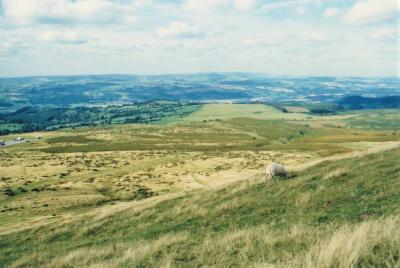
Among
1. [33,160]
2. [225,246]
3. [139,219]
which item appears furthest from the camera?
[33,160]

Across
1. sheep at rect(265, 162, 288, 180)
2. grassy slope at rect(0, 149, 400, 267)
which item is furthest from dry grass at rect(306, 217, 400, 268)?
sheep at rect(265, 162, 288, 180)

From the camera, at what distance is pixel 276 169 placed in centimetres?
3425

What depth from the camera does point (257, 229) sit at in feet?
50.1

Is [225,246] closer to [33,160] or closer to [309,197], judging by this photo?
[309,197]

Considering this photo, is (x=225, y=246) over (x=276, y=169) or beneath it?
over

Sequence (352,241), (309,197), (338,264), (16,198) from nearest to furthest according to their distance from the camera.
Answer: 1. (338,264)
2. (352,241)
3. (309,197)
4. (16,198)

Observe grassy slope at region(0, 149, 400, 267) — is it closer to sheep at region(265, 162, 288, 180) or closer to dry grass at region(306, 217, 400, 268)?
dry grass at region(306, 217, 400, 268)

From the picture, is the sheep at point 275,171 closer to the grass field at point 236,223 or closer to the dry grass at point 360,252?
the grass field at point 236,223

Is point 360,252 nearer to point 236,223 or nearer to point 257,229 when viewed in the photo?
point 257,229

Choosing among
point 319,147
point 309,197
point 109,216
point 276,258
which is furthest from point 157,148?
point 276,258

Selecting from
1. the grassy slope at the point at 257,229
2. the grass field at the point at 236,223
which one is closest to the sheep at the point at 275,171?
the grass field at the point at 236,223

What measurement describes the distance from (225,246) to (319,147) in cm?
15420

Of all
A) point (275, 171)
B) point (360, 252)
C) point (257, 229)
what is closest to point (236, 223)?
point (257, 229)

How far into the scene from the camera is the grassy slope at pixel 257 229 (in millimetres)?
9547
